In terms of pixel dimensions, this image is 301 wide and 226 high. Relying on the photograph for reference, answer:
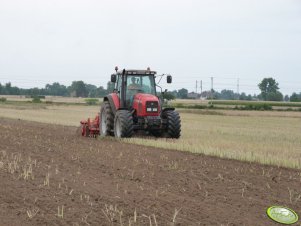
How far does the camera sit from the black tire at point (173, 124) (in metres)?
16.2

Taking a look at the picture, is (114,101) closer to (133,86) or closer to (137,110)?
(133,86)

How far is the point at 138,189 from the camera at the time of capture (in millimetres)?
7488

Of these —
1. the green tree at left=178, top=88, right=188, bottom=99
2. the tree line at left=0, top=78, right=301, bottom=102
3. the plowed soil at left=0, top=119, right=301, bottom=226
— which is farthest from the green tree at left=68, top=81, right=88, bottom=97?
the plowed soil at left=0, top=119, right=301, bottom=226

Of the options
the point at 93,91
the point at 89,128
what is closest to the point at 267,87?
the point at 93,91

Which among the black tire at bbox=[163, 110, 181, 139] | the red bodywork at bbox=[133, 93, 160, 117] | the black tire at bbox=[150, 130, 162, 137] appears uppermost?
the red bodywork at bbox=[133, 93, 160, 117]

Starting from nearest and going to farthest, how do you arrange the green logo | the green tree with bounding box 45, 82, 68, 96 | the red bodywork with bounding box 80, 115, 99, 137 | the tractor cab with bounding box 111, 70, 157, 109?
the green logo
the tractor cab with bounding box 111, 70, 157, 109
the red bodywork with bounding box 80, 115, 99, 137
the green tree with bounding box 45, 82, 68, 96

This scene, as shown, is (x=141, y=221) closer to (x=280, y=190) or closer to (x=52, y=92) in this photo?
(x=280, y=190)

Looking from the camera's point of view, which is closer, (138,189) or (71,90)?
(138,189)

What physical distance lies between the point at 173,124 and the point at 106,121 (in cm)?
232

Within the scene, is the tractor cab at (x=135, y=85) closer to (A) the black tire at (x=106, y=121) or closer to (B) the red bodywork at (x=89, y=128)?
(A) the black tire at (x=106, y=121)

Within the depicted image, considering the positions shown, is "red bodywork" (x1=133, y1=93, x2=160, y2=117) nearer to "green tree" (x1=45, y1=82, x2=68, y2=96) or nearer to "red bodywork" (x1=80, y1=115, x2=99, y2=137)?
"red bodywork" (x1=80, y1=115, x2=99, y2=137)

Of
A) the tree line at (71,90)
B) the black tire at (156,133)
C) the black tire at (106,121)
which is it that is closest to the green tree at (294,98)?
the tree line at (71,90)

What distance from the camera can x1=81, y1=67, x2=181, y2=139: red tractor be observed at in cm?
1573

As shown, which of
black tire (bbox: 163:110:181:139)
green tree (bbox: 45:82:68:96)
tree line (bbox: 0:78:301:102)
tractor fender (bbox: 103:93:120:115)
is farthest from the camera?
green tree (bbox: 45:82:68:96)
